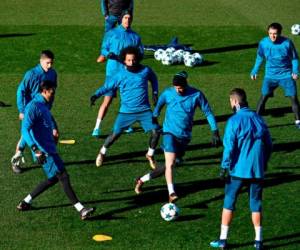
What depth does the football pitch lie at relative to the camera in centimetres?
1480

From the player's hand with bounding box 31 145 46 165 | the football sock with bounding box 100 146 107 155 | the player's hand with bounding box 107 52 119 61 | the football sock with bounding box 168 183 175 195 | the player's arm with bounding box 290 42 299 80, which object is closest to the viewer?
the player's hand with bounding box 31 145 46 165

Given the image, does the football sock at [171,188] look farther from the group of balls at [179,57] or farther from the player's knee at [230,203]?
the group of balls at [179,57]

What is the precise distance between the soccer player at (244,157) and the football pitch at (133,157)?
1.94 ft

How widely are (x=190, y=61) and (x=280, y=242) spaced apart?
12.6 m

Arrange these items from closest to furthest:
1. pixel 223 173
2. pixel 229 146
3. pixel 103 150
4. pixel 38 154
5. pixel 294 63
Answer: pixel 229 146
pixel 223 173
pixel 38 154
pixel 103 150
pixel 294 63

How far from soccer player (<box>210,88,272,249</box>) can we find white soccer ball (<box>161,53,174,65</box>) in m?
12.8

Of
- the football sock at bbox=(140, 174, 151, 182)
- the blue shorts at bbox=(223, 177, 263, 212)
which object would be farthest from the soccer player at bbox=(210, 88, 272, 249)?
the football sock at bbox=(140, 174, 151, 182)

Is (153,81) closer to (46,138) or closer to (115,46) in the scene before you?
(115,46)

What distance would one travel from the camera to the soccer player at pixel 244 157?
45.2ft

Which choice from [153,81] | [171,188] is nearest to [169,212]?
[171,188]

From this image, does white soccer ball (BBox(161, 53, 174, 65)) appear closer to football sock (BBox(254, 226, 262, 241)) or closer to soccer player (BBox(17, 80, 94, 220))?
soccer player (BBox(17, 80, 94, 220))

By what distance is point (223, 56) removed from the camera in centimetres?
2838

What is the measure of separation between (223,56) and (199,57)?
1.75 metres

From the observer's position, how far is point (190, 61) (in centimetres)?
2647
